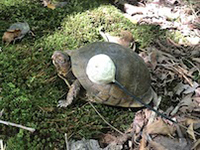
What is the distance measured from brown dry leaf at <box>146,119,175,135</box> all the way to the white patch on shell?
52cm

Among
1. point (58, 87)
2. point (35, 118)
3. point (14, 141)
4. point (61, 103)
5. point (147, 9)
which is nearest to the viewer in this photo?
point (14, 141)

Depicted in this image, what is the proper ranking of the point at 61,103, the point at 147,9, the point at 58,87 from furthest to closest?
the point at 147,9, the point at 58,87, the point at 61,103

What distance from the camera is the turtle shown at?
2.28m

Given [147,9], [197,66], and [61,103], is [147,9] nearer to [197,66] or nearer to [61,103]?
[197,66]

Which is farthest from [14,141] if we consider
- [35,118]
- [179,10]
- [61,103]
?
[179,10]

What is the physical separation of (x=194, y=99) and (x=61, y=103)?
4.34 feet

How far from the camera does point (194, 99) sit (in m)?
2.61

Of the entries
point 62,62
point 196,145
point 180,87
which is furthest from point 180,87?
point 62,62

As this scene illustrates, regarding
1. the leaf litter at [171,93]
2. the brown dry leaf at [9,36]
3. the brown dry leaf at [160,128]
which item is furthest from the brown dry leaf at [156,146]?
the brown dry leaf at [9,36]

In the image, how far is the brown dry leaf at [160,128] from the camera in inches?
86.3

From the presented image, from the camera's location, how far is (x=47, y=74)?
2562 millimetres

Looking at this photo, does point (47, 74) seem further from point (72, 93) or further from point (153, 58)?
point (153, 58)

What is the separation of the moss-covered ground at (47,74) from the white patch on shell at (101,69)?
0.35m

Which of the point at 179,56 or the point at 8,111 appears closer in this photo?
the point at 8,111
